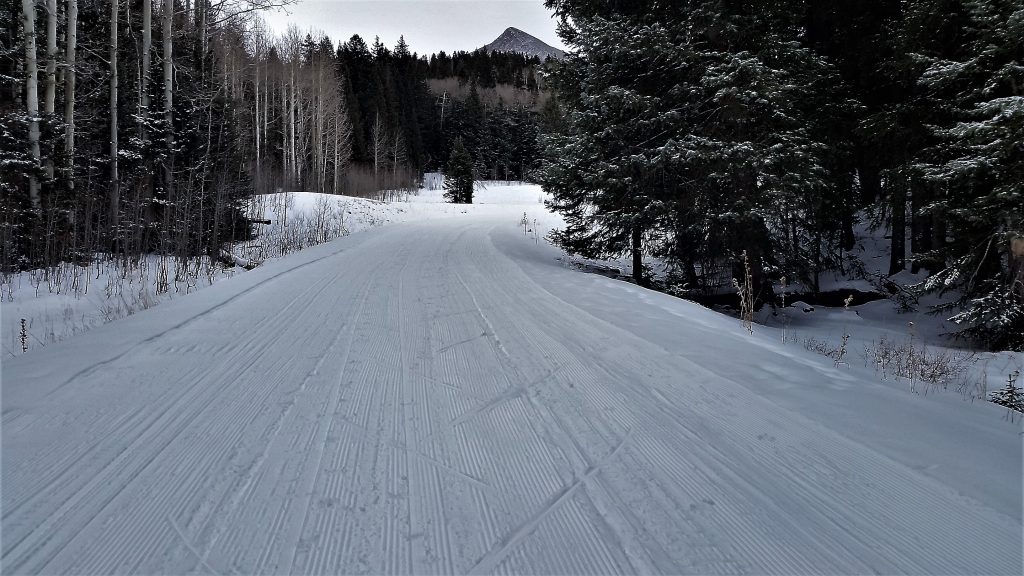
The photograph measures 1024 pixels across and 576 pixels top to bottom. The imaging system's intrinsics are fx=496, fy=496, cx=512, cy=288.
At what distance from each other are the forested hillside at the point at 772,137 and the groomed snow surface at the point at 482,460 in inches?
179

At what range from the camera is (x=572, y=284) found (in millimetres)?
7137

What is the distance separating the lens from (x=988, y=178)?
692 centimetres

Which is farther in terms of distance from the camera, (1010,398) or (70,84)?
(70,84)

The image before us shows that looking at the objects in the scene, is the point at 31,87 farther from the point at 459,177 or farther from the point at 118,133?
the point at 459,177

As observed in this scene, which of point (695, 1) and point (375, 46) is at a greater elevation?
point (375, 46)

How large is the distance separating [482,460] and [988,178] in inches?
337

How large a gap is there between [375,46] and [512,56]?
126ft

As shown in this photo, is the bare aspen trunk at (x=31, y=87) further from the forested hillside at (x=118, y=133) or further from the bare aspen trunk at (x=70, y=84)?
the bare aspen trunk at (x=70, y=84)

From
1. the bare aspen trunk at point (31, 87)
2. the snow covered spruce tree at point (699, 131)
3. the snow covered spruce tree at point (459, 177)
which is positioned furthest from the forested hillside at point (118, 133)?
the snow covered spruce tree at point (459, 177)

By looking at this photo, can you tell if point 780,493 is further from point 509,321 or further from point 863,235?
point 863,235

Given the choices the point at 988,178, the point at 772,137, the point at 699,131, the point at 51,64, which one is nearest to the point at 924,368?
the point at 988,178

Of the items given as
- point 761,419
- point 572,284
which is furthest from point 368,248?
point 761,419

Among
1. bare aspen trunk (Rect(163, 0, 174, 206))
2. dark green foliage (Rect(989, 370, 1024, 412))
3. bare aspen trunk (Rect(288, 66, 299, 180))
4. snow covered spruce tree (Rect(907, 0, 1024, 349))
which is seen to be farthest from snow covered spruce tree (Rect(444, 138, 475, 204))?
dark green foliage (Rect(989, 370, 1024, 412))

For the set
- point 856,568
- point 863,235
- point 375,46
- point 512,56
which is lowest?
point 856,568
